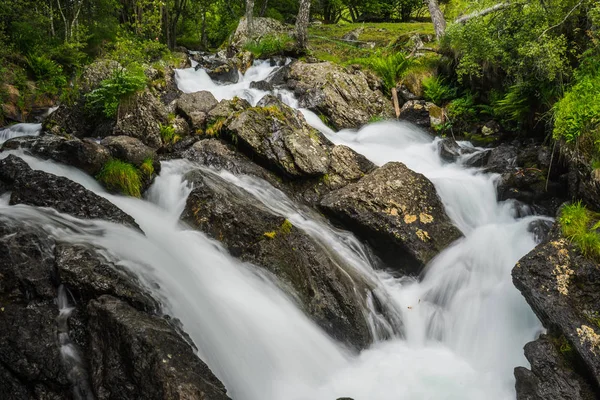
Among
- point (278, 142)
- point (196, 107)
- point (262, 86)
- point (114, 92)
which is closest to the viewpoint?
point (278, 142)

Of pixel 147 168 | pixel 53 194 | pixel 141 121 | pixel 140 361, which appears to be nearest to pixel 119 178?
pixel 147 168

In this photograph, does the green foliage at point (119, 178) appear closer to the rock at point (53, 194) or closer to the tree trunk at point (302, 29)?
the rock at point (53, 194)

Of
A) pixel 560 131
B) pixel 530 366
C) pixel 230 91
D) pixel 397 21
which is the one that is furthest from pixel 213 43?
pixel 530 366

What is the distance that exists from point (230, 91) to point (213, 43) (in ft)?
48.3

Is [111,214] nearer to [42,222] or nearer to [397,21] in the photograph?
[42,222]

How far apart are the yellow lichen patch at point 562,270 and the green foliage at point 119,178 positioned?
21.7 feet

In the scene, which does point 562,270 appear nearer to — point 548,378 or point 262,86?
point 548,378

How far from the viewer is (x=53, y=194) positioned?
207 inches

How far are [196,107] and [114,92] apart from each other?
1.88m

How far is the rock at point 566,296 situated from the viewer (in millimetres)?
4559

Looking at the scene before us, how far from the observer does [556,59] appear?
685 cm

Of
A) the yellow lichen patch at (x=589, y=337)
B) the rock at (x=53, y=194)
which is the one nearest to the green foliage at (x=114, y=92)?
the rock at (x=53, y=194)

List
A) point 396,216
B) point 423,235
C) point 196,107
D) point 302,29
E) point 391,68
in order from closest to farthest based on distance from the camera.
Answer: point 423,235, point 396,216, point 196,107, point 391,68, point 302,29

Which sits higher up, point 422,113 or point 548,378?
point 422,113
